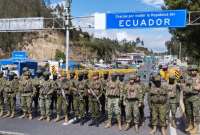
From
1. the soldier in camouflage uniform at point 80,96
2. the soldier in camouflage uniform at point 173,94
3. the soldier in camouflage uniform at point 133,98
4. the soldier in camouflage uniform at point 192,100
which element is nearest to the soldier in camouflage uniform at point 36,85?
the soldier in camouflage uniform at point 80,96

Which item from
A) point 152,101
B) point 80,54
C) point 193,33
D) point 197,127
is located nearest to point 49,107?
point 152,101

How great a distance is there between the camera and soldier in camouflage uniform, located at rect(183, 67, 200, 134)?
1220 centimetres

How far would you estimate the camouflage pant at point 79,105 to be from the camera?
45.4 ft

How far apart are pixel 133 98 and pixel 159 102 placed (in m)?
0.84

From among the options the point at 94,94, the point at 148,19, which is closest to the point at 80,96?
the point at 94,94

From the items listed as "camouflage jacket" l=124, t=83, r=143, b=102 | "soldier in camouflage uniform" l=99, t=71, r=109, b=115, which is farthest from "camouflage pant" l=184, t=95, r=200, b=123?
"soldier in camouflage uniform" l=99, t=71, r=109, b=115

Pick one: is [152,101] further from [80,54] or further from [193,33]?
[80,54]

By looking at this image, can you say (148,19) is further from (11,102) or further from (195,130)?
(195,130)

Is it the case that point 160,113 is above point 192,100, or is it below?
below

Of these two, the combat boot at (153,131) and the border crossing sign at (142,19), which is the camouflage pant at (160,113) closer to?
the combat boot at (153,131)

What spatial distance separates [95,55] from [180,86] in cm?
11593

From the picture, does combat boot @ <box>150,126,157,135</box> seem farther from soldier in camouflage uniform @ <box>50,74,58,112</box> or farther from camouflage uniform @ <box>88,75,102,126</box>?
soldier in camouflage uniform @ <box>50,74,58,112</box>

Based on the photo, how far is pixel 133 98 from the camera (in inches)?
497

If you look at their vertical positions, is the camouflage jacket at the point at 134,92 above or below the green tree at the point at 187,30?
below
